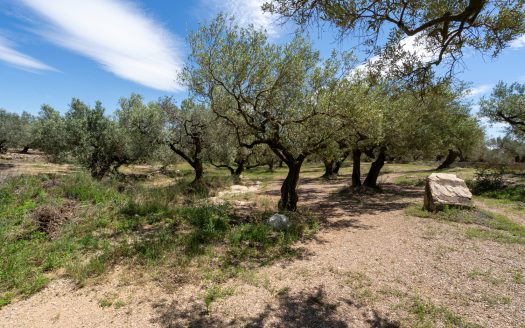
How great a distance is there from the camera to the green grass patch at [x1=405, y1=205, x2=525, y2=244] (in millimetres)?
10209

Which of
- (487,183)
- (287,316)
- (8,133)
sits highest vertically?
(8,133)

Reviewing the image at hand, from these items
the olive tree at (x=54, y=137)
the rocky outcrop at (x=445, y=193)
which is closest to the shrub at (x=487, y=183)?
the rocky outcrop at (x=445, y=193)

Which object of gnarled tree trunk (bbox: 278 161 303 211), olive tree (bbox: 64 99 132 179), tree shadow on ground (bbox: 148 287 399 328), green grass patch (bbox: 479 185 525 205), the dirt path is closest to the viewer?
tree shadow on ground (bbox: 148 287 399 328)

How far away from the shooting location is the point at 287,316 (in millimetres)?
5629

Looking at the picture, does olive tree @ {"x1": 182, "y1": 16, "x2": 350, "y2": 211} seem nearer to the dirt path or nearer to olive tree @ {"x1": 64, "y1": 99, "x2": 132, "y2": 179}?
the dirt path

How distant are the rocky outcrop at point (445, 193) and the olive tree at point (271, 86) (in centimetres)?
593

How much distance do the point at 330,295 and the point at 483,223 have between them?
30.9 ft

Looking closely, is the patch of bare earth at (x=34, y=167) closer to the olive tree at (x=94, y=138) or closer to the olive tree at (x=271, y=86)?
the olive tree at (x=94, y=138)

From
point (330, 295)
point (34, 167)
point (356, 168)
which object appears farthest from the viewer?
point (34, 167)

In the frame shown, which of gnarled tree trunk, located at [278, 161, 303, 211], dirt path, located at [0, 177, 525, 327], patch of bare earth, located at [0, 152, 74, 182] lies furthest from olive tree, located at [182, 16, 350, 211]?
patch of bare earth, located at [0, 152, 74, 182]

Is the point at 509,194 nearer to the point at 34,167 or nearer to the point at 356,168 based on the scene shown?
the point at 356,168

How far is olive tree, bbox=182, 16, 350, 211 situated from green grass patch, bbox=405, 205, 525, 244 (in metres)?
5.96

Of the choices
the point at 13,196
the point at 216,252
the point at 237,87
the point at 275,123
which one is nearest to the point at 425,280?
the point at 216,252

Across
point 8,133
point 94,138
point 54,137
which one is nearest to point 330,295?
point 94,138
